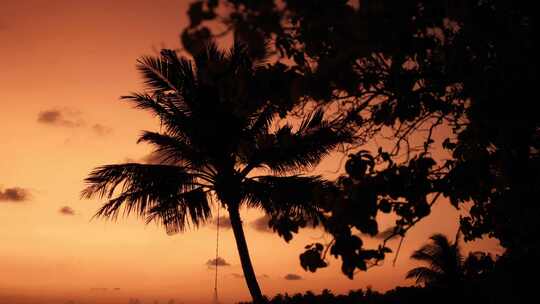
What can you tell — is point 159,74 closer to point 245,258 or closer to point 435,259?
point 245,258

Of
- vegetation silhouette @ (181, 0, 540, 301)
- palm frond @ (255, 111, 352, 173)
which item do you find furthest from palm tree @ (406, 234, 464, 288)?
vegetation silhouette @ (181, 0, 540, 301)

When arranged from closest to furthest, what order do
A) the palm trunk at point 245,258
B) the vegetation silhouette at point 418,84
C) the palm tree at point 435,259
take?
1. the vegetation silhouette at point 418,84
2. the palm trunk at point 245,258
3. the palm tree at point 435,259

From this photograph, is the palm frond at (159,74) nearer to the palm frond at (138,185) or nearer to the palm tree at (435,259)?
the palm frond at (138,185)

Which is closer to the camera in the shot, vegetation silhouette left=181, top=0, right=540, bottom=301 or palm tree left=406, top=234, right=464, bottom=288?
vegetation silhouette left=181, top=0, right=540, bottom=301

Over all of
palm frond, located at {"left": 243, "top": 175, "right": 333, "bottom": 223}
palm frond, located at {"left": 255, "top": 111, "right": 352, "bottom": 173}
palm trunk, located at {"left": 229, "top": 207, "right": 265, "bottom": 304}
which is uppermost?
palm frond, located at {"left": 255, "top": 111, "right": 352, "bottom": 173}

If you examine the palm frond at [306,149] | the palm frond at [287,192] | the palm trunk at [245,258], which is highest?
the palm frond at [306,149]

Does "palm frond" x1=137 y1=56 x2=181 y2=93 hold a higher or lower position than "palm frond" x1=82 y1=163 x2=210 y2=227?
higher

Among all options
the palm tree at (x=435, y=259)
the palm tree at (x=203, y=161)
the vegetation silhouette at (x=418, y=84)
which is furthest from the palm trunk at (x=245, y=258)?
the palm tree at (x=435, y=259)

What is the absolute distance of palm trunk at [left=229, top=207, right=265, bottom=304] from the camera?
384 inches

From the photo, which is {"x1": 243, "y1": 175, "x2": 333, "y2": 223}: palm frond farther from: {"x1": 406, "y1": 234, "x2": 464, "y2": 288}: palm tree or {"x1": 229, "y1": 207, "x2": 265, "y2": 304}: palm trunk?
{"x1": 406, "y1": 234, "x2": 464, "y2": 288}: palm tree

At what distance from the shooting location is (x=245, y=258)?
9875 mm

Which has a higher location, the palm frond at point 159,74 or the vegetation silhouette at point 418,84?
the palm frond at point 159,74

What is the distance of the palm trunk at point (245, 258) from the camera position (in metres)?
9.74

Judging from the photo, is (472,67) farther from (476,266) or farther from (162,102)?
(162,102)
